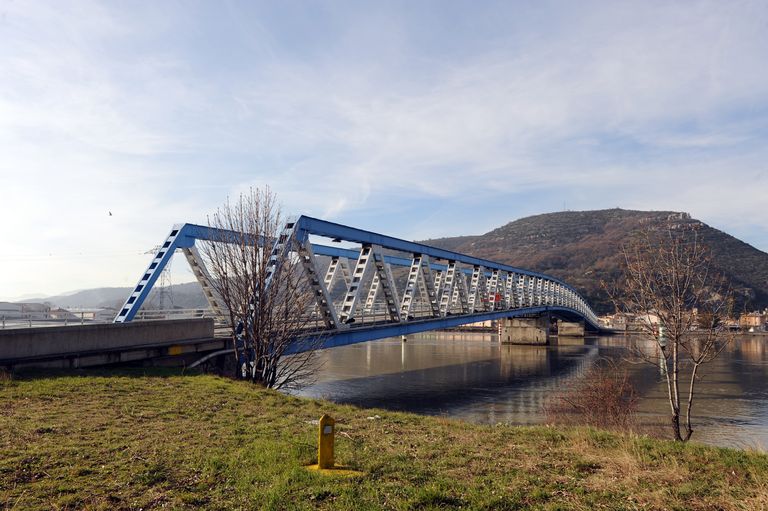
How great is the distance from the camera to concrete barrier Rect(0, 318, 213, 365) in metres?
15.0

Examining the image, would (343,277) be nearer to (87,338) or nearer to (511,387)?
(511,387)

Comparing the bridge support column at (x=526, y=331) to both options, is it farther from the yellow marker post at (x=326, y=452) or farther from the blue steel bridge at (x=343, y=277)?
the yellow marker post at (x=326, y=452)

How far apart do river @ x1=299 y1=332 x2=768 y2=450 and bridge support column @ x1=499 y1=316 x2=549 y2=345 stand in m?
20.4

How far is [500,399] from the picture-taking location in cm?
3691

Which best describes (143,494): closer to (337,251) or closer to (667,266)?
(667,266)

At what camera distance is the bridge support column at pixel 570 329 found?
120m

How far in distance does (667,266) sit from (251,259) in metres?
14.9

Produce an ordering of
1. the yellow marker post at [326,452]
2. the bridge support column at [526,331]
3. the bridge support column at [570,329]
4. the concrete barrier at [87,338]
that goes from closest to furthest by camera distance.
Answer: the yellow marker post at [326,452]
the concrete barrier at [87,338]
the bridge support column at [526,331]
the bridge support column at [570,329]

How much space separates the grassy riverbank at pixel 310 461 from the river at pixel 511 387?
12484mm

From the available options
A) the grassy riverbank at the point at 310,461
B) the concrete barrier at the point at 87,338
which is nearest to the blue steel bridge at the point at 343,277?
the concrete barrier at the point at 87,338

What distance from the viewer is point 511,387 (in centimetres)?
4375

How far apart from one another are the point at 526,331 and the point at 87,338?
84.8 m

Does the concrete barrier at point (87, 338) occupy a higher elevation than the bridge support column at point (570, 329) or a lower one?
higher

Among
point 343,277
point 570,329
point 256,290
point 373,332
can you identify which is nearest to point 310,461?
point 256,290
